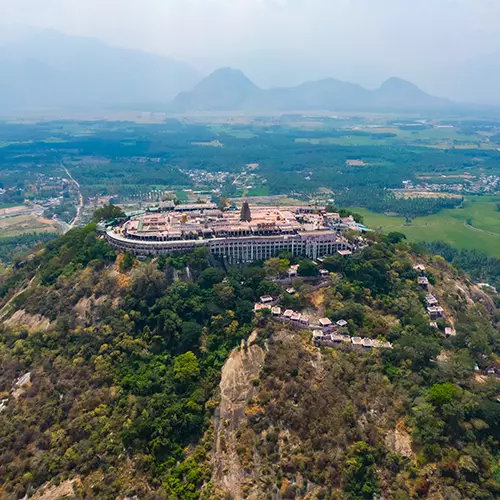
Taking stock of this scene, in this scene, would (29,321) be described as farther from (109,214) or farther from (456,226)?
(456,226)

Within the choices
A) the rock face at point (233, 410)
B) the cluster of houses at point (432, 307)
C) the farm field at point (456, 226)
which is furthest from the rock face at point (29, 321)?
the farm field at point (456, 226)

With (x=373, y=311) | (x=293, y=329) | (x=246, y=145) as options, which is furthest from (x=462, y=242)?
(x=246, y=145)

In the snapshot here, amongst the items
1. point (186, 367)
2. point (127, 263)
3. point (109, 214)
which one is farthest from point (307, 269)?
point (109, 214)

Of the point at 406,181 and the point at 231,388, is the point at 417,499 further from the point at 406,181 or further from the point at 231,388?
the point at 406,181

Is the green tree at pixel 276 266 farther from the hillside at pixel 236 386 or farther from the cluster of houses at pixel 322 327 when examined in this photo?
the cluster of houses at pixel 322 327

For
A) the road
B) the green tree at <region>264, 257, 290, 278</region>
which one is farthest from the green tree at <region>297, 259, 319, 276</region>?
the road

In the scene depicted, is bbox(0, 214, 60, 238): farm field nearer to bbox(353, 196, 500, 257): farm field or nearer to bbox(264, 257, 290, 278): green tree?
bbox(264, 257, 290, 278): green tree
